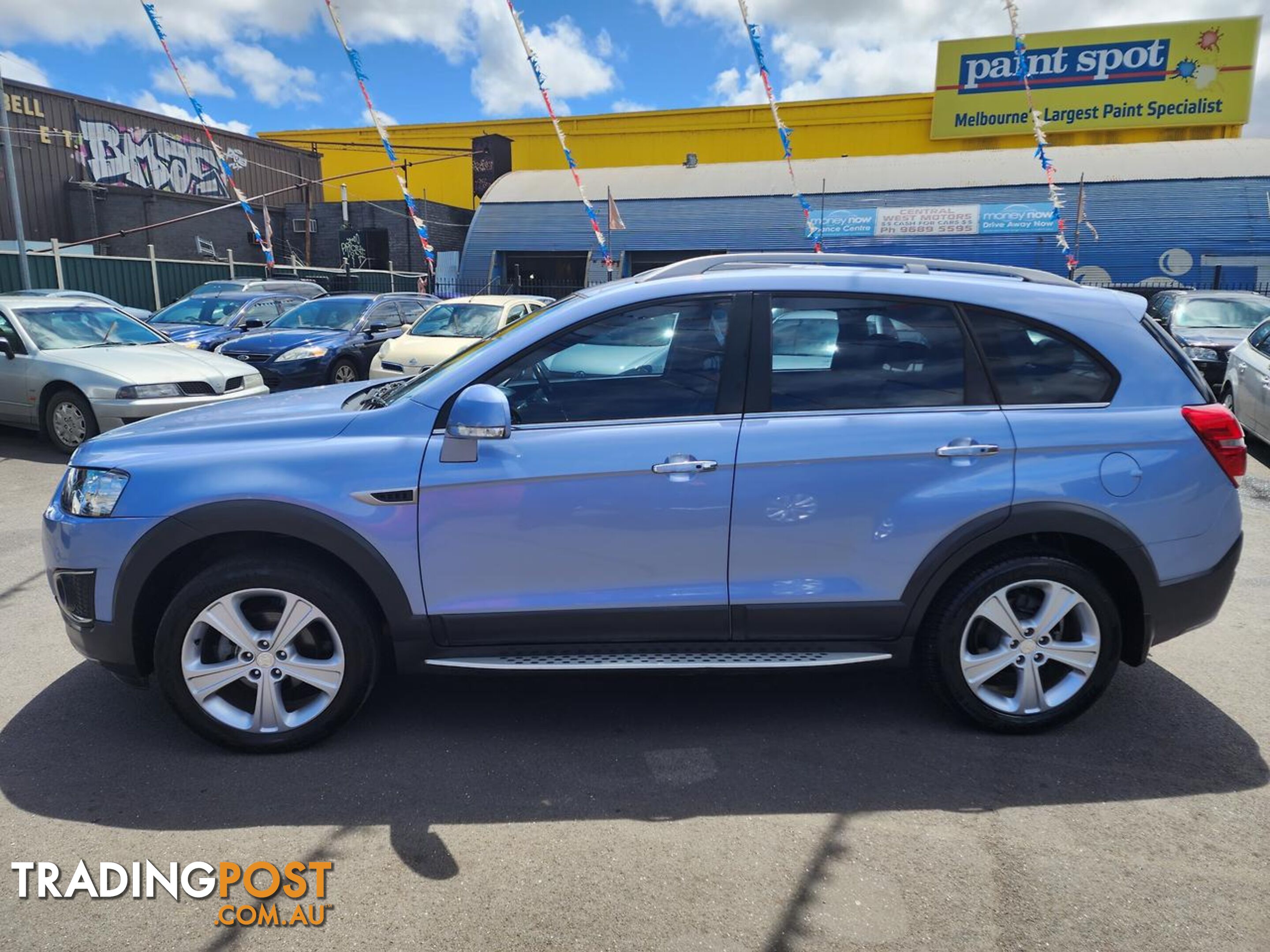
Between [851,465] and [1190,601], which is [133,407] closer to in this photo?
[851,465]

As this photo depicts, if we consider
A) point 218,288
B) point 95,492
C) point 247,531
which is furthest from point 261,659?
point 218,288

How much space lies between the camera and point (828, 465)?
10.3 ft

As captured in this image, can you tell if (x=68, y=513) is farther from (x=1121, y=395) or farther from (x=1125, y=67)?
(x=1125, y=67)

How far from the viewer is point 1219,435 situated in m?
3.23

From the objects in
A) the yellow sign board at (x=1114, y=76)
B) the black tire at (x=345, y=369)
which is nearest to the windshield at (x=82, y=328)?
the black tire at (x=345, y=369)

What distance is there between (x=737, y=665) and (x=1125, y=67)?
36.6 m

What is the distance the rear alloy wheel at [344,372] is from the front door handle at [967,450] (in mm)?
9815

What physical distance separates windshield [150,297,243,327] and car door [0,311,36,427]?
582 centimetres

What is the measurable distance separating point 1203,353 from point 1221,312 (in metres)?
1.99

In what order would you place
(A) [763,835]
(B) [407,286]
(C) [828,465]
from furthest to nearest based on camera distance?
(B) [407,286], (C) [828,465], (A) [763,835]

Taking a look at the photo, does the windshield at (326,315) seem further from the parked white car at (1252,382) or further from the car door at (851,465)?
the parked white car at (1252,382)

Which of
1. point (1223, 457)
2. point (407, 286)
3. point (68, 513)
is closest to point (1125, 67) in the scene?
point (407, 286)

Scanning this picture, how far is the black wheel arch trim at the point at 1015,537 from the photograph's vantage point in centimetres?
316

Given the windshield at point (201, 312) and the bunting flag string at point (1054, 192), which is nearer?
the windshield at point (201, 312)
